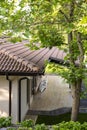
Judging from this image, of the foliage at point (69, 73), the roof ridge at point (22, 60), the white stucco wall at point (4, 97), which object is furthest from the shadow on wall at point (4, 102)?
the foliage at point (69, 73)

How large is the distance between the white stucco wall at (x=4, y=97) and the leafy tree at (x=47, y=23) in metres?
3.68

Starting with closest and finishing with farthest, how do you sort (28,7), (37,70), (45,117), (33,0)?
(33,0) < (28,7) < (37,70) < (45,117)

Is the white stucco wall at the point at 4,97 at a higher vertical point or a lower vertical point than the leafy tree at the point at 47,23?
lower

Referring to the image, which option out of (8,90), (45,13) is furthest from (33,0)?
(8,90)

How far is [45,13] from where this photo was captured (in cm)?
988

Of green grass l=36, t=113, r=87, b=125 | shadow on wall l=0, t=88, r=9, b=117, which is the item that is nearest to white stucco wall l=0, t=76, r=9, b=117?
shadow on wall l=0, t=88, r=9, b=117

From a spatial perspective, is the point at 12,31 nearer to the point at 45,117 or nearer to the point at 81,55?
the point at 81,55

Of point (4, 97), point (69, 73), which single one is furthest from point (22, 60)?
point (69, 73)

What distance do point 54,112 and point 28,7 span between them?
29.7ft

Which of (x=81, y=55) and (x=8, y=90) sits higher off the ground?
(x=81, y=55)

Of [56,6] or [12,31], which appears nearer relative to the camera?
[56,6]

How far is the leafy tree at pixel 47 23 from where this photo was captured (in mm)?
9625

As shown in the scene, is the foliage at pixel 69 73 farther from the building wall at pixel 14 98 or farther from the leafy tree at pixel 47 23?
the building wall at pixel 14 98

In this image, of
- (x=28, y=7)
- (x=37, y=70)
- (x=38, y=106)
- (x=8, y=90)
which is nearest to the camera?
(x=28, y=7)
